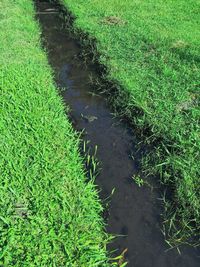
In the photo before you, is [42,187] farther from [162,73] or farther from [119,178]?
[162,73]

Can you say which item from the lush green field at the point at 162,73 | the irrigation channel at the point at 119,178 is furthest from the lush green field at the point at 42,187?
the lush green field at the point at 162,73

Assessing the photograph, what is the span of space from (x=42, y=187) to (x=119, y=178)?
1.59 m

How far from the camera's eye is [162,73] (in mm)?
9336

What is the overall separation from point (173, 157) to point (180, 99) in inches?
77.4

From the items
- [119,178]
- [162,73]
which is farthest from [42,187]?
[162,73]

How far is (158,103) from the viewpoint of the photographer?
8117mm

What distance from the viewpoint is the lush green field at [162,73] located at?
6258mm

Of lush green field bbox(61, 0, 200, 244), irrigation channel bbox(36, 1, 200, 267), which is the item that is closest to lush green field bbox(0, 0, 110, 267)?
irrigation channel bbox(36, 1, 200, 267)

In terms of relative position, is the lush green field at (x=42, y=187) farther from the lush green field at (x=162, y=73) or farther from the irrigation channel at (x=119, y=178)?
the lush green field at (x=162, y=73)

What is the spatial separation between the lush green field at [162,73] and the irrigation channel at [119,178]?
318mm

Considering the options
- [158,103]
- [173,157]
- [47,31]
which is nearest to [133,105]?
[158,103]

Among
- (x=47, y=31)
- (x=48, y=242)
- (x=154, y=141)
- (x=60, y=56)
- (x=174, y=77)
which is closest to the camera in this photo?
(x=48, y=242)

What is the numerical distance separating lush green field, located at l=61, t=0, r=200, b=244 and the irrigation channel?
318 mm

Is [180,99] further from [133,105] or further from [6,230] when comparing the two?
[6,230]
